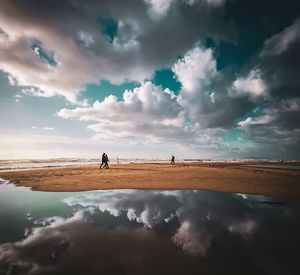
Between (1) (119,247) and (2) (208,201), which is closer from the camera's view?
(1) (119,247)

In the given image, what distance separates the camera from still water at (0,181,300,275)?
4.31 metres

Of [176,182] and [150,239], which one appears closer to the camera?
[150,239]

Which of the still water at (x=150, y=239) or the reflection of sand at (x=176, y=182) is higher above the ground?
the reflection of sand at (x=176, y=182)

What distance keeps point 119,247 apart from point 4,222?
186 inches

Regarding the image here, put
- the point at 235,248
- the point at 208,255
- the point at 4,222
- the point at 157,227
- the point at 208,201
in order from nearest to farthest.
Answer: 1. the point at 208,255
2. the point at 235,248
3. the point at 157,227
4. the point at 4,222
5. the point at 208,201

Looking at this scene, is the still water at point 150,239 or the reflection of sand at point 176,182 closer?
the still water at point 150,239

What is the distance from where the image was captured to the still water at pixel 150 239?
431 cm

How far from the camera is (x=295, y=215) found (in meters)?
8.17

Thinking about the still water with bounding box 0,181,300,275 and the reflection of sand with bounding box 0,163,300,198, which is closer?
the still water with bounding box 0,181,300,275

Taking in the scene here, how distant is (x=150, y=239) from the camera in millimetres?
5816

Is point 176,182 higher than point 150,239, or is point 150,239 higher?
point 176,182

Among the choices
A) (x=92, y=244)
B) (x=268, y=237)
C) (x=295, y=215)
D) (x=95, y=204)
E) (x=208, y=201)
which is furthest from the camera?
(x=208, y=201)

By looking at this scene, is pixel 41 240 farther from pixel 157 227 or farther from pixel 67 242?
pixel 157 227

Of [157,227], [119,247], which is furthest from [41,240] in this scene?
[157,227]
